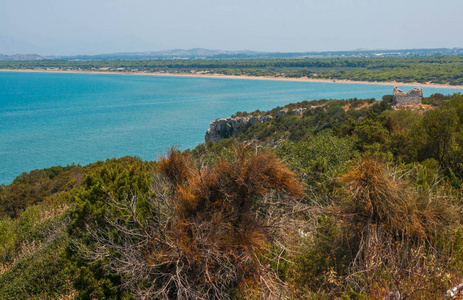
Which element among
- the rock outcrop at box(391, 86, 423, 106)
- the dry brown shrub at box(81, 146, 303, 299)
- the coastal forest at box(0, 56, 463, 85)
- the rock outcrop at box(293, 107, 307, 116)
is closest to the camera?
the dry brown shrub at box(81, 146, 303, 299)

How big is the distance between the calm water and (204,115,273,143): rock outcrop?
3.44 metres

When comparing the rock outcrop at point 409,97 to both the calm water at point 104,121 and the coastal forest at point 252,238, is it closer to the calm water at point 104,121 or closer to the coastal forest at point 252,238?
the calm water at point 104,121

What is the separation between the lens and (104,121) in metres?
61.2

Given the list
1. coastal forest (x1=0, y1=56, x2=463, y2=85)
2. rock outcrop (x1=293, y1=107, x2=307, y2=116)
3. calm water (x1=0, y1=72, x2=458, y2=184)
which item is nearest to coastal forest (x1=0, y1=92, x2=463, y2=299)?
Result: calm water (x1=0, y1=72, x2=458, y2=184)

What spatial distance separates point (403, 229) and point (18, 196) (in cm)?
2183

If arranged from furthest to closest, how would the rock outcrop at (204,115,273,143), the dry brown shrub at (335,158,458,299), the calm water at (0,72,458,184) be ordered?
the calm water at (0,72,458,184)
the rock outcrop at (204,115,273,143)
the dry brown shrub at (335,158,458,299)

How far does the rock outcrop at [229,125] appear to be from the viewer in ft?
133

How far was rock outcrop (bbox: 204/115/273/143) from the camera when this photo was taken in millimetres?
40438

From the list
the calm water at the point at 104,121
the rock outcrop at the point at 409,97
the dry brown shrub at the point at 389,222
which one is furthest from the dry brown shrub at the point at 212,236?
the rock outcrop at the point at 409,97

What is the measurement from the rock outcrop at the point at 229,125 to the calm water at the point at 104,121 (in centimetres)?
344

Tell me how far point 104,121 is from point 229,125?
3100 cm

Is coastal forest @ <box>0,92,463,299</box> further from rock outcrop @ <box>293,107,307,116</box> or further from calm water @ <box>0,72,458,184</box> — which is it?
rock outcrop @ <box>293,107,307,116</box>

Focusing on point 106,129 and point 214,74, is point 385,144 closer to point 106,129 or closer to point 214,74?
point 106,129

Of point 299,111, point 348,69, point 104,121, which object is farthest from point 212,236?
point 348,69
